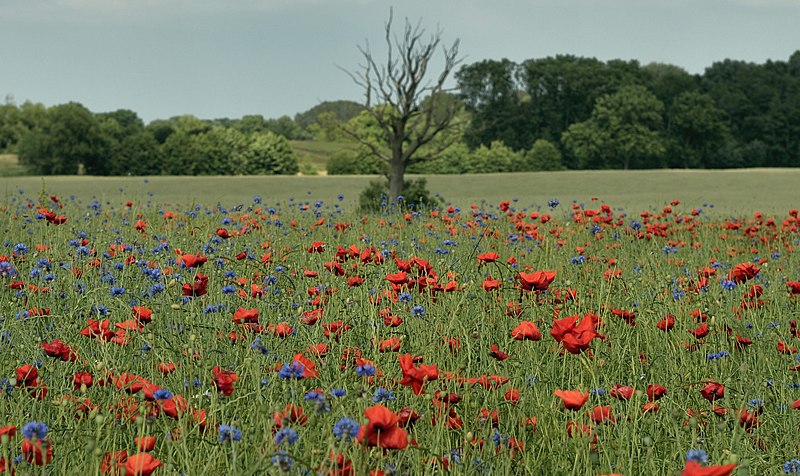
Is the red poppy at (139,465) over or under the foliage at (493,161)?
under

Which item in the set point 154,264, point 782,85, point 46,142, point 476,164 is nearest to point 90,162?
point 46,142

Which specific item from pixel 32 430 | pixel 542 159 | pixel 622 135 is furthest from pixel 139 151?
pixel 32 430

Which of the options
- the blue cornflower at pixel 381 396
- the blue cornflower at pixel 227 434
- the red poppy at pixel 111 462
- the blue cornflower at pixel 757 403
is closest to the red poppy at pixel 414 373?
the blue cornflower at pixel 381 396

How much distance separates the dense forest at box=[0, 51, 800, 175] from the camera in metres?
47.5

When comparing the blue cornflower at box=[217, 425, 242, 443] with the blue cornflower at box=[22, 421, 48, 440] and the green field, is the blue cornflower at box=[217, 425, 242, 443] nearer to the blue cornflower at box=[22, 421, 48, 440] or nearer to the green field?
the blue cornflower at box=[22, 421, 48, 440]

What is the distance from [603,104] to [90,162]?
40079mm

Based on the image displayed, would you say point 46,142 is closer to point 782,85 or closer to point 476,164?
point 476,164

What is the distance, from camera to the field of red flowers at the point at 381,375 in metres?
1.95

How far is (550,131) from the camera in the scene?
64562mm

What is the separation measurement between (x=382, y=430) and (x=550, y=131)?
65.2 m

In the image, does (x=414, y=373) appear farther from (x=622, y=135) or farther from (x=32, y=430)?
(x=622, y=135)

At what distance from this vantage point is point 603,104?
6184 cm

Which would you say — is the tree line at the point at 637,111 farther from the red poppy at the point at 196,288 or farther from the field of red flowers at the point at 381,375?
the red poppy at the point at 196,288

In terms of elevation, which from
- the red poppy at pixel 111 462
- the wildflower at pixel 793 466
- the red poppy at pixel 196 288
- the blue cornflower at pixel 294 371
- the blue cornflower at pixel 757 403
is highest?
the red poppy at pixel 196 288
